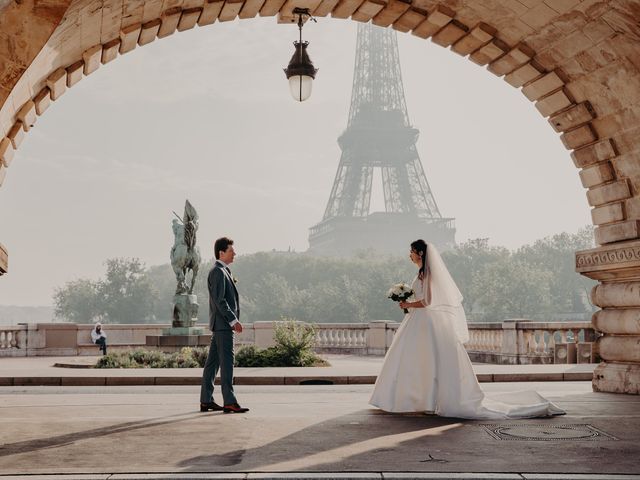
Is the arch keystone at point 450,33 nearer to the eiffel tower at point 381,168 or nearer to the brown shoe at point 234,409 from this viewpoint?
the brown shoe at point 234,409

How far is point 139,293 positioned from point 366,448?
86.1 m

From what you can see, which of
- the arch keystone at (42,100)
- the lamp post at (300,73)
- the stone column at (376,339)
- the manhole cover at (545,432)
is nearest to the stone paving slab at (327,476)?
the manhole cover at (545,432)

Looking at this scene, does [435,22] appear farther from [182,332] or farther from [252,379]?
[182,332]

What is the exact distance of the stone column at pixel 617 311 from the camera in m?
10.7

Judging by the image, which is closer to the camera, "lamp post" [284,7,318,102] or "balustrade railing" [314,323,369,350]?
"lamp post" [284,7,318,102]

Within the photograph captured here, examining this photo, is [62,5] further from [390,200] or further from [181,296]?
[390,200]

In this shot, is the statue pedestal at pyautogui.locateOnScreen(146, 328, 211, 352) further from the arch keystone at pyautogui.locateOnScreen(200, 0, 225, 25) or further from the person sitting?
the arch keystone at pyautogui.locateOnScreen(200, 0, 225, 25)

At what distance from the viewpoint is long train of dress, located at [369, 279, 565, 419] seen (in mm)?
8820

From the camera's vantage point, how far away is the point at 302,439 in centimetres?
716

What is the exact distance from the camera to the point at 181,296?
23.3m

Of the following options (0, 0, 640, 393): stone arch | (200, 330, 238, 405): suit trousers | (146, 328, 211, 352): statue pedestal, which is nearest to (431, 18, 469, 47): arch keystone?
(0, 0, 640, 393): stone arch

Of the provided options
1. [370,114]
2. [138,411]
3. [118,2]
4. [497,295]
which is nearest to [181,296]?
[138,411]

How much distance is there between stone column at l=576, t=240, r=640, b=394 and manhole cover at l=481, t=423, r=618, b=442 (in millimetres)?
3204

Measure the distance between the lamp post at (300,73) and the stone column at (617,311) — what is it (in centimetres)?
452
